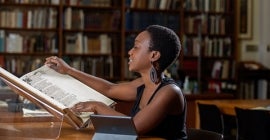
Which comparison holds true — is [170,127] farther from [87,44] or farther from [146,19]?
[146,19]

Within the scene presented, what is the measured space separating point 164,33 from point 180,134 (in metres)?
0.38

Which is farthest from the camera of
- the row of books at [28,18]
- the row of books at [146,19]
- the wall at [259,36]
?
the wall at [259,36]

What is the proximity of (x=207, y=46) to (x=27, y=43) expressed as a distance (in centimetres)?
258

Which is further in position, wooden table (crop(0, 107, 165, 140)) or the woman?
the woman

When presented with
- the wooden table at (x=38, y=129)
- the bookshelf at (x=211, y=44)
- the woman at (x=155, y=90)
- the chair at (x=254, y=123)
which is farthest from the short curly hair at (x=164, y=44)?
the bookshelf at (x=211, y=44)

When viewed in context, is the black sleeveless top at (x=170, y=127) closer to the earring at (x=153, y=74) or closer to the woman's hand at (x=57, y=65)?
the earring at (x=153, y=74)

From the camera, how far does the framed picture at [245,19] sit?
284 inches

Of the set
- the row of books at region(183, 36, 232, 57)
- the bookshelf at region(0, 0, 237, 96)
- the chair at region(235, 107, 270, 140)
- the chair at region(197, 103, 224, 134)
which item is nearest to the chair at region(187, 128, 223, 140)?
the chair at region(235, 107, 270, 140)

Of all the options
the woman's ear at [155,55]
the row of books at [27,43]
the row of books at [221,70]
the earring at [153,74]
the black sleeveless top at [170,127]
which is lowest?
the row of books at [221,70]

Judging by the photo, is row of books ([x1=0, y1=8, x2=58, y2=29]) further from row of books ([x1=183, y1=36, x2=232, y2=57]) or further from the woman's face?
the woman's face

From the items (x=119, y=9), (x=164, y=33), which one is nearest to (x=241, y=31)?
(x=119, y=9)

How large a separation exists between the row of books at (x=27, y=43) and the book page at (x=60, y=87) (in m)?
4.51

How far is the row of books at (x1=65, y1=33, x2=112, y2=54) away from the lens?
6496 millimetres

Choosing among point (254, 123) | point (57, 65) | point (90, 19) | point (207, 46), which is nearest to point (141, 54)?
point (57, 65)
